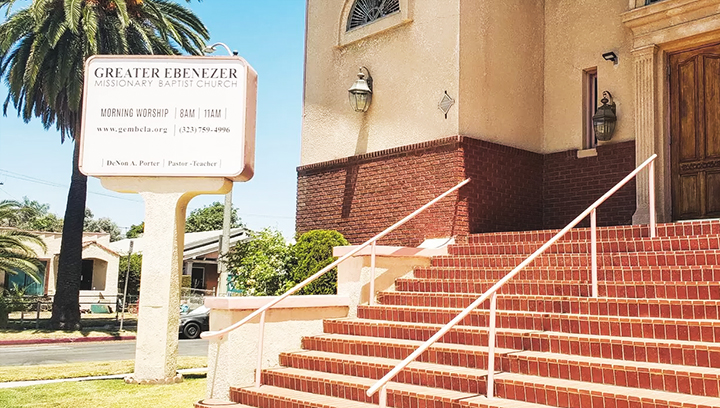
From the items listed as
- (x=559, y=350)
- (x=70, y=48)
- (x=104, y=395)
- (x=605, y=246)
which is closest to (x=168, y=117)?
(x=104, y=395)

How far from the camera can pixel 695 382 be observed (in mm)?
5164

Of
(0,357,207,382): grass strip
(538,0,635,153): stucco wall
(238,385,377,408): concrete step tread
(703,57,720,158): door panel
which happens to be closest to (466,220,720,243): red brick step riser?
(703,57,720,158): door panel

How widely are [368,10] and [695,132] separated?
5.72m

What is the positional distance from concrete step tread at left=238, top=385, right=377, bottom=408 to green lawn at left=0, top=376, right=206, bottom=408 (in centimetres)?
104

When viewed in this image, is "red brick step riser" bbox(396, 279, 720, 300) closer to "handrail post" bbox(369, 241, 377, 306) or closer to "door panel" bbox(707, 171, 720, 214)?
"handrail post" bbox(369, 241, 377, 306)

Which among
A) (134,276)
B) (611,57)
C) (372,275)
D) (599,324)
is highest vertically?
(611,57)

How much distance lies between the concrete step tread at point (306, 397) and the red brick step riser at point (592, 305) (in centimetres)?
187

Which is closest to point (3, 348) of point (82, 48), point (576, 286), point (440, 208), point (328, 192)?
point (82, 48)

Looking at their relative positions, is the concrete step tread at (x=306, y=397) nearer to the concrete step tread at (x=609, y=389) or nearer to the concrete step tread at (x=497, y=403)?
the concrete step tread at (x=497, y=403)

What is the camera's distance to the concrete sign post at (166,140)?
973cm

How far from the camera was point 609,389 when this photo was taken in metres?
5.39

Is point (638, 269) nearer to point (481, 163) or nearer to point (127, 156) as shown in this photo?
A: point (481, 163)

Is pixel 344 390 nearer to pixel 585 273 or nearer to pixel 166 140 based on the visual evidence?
pixel 585 273

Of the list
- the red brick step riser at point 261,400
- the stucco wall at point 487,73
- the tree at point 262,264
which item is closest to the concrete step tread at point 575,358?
the red brick step riser at point 261,400
